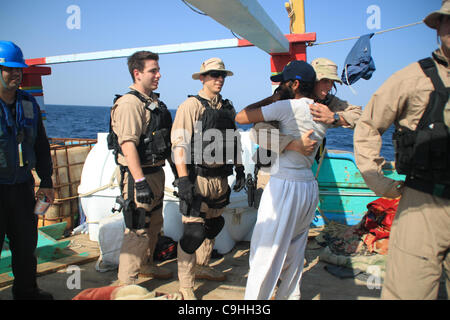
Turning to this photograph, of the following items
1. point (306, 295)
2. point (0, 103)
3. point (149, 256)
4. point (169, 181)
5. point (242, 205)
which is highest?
point (0, 103)

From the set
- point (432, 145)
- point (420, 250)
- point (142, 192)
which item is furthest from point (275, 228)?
point (142, 192)

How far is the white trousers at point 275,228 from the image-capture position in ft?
8.00

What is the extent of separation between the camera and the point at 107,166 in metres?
4.98

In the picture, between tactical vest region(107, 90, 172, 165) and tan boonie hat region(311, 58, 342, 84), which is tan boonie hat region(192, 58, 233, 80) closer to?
tactical vest region(107, 90, 172, 165)

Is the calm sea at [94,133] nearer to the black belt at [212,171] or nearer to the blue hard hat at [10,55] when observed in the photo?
the blue hard hat at [10,55]

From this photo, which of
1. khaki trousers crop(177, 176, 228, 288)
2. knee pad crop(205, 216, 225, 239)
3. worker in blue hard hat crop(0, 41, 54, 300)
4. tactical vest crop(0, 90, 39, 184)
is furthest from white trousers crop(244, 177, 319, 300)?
tactical vest crop(0, 90, 39, 184)

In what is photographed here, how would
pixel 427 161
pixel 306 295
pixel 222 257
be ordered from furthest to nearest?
pixel 222 257, pixel 306 295, pixel 427 161

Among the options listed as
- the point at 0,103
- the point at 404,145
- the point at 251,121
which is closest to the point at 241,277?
the point at 251,121

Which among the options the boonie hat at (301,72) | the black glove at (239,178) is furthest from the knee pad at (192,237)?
the boonie hat at (301,72)

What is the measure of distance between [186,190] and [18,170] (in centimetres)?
142

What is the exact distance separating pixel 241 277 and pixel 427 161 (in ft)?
8.13

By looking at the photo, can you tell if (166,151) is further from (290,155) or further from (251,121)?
(290,155)

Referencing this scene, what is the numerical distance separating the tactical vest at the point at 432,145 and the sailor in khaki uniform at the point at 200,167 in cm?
181

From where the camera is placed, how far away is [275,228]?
2457 millimetres
